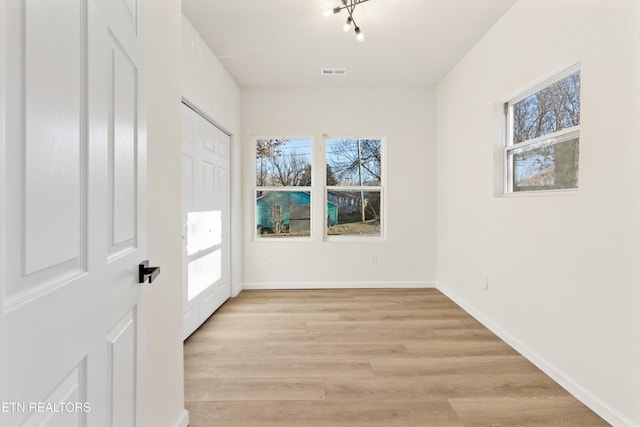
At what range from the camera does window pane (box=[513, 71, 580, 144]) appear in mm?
2035

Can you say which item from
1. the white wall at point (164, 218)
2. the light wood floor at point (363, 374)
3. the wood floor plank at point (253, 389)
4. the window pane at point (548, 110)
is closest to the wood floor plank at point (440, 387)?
the light wood floor at point (363, 374)

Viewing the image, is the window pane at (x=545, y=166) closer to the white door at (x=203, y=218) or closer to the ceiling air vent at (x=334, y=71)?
the ceiling air vent at (x=334, y=71)

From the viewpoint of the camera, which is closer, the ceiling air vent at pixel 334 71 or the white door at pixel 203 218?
the white door at pixel 203 218

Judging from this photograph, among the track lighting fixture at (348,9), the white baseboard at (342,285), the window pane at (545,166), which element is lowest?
the white baseboard at (342,285)

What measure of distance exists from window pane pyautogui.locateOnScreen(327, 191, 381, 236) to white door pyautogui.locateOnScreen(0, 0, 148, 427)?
343cm

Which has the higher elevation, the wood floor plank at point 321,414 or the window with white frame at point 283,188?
the window with white frame at point 283,188

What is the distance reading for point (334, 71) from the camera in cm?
363

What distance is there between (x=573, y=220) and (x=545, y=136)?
2.34ft

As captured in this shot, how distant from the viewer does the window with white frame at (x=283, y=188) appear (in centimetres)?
425

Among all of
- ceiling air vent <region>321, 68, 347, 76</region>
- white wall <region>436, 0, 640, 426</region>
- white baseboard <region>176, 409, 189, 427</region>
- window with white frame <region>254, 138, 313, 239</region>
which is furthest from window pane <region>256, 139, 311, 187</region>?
white baseboard <region>176, 409, 189, 427</region>

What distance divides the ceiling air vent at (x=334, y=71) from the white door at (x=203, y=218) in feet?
4.57

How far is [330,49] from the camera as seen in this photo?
3.15 m

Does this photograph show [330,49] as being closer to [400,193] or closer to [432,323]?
[400,193]

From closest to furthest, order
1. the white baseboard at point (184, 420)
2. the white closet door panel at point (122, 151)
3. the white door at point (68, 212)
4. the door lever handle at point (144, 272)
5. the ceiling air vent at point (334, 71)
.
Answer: the white door at point (68, 212) → the white closet door panel at point (122, 151) → the door lever handle at point (144, 272) → the white baseboard at point (184, 420) → the ceiling air vent at point (334, 71)
